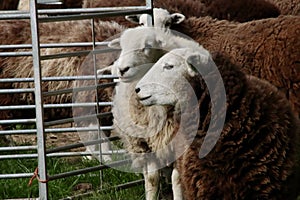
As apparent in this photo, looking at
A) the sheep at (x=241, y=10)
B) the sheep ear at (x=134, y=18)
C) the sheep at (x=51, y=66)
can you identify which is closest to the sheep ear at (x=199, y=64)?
the sheep at (x=51, y=66)

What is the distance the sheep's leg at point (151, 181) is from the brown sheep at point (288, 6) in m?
4.78

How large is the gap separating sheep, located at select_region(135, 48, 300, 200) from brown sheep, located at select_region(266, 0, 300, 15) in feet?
17.3

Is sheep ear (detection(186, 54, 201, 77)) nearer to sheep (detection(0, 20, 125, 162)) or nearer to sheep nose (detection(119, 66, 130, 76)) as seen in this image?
sheep nose (detection(119, 66, 130, 76))

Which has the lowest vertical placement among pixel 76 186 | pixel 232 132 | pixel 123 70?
pixel 76 186

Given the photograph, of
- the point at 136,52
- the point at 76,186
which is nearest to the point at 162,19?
the point at 136,52

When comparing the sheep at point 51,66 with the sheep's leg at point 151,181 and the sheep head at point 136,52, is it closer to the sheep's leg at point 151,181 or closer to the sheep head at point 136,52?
the sheep head at point 136,52

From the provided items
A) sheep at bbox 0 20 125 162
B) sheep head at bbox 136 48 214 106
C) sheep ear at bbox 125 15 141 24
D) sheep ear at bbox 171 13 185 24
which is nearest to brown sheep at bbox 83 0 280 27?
sheep ear at bbox 171 13 185 24

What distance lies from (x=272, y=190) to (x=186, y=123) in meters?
0.73

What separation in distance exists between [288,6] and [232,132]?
5823mm

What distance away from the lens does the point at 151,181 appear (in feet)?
20.2

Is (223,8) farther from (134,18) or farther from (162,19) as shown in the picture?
(134,18)

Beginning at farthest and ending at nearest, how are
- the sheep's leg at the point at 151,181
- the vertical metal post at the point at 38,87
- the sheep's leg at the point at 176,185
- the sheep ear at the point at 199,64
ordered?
the sheep's leg at the point at 151,181, the sheep's leg at the point at 176,185, the vertical metal post at the point at 38,87, the sheep ear at the point at 199,64

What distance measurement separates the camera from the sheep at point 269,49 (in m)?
7.16

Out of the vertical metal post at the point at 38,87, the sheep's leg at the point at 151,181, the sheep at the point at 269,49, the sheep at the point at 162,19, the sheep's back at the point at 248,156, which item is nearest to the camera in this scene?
the sheep's back at the point at 248,156
